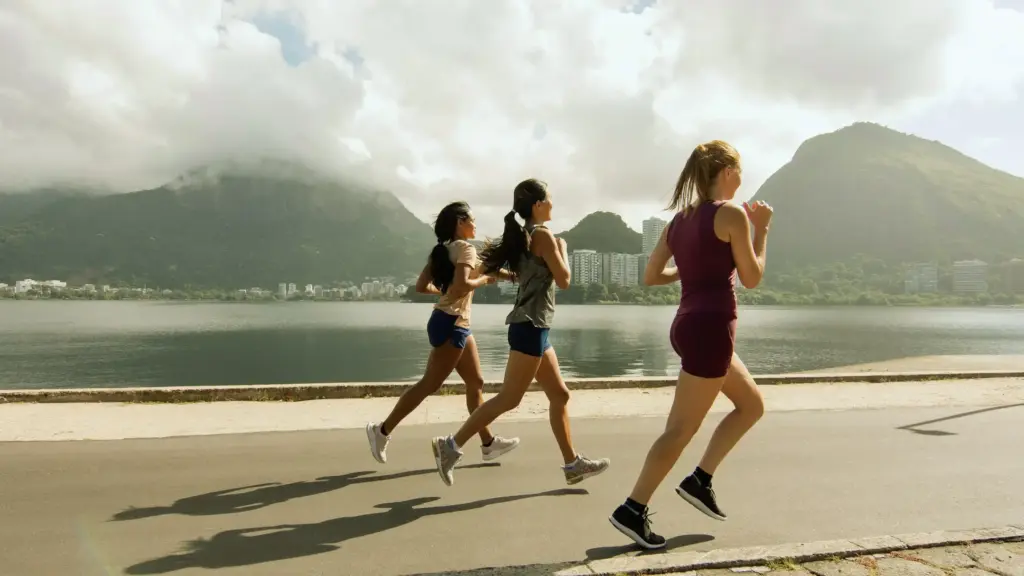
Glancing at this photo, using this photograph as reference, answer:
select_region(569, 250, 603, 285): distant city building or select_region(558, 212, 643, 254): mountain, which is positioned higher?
select_region(558, 212, 643, 254): mountain

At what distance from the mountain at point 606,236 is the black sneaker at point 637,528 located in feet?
572

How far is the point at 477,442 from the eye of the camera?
5.94 m

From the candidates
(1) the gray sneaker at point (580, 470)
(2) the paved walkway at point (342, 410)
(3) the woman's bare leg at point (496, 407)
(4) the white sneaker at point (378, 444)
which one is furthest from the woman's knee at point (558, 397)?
(2) the paved walkway at point (342, 410)

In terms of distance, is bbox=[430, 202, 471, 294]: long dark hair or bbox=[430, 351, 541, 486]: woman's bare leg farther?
bbox=[430, 202, 471, 294]: long dark hair

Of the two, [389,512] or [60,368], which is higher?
[389,512]

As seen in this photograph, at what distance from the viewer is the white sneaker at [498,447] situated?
16.2ft

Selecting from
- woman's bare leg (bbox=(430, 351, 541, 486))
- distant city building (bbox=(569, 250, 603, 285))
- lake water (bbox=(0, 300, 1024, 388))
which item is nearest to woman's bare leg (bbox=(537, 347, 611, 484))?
woman's bare leg (bbox=(430, 351, 541, 486))

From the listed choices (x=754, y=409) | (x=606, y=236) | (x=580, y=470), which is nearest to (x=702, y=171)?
(x=754, y=409)

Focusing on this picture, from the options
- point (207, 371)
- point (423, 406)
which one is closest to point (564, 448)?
point (423, 406)

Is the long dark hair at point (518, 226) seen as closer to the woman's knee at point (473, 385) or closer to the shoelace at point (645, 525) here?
the woman's knee at point (473, 385)

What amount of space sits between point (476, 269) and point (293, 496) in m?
1.79

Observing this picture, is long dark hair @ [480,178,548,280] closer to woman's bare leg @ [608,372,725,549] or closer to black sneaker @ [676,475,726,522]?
woman's bare leg @ [608,372,725,549]

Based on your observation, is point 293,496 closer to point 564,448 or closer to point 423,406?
point 564,448

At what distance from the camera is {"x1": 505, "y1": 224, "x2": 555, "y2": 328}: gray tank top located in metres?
4.11
